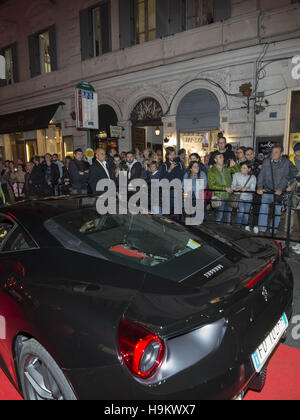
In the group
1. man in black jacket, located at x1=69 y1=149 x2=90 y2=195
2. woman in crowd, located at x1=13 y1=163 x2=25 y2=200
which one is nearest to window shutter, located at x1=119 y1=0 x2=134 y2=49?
woman in crowd, located at x1=13 y1=163 x2=25 y2=200

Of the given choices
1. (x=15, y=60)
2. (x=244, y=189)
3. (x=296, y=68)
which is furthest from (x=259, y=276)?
(x=15, y=60)

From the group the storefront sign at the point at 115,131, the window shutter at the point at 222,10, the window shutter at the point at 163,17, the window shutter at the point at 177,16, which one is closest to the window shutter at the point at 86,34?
the window shutter at the point at 163,17

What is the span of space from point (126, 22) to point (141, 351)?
46.3 ft

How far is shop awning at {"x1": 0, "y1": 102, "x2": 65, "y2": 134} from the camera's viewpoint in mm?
15656

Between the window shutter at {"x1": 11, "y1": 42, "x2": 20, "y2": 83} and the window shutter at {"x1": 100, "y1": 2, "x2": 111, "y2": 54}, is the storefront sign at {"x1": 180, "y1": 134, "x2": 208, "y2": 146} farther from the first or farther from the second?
the window shutter at {"x1": 11, "y1": 42, "x2": 20, "y2": 83}

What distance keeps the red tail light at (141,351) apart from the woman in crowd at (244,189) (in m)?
4.75

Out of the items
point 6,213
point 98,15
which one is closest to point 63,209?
point 6,213

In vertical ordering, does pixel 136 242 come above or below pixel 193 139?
below

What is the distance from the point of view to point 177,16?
1081cm

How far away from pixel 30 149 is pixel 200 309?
63.5ft

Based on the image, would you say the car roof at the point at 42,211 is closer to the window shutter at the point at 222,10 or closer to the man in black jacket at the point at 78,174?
the man in black jacket at the point at 78,174

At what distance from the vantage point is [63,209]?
2.45 meters

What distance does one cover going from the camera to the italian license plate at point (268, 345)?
1648 mm

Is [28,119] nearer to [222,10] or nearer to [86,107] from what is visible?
[86,107]
